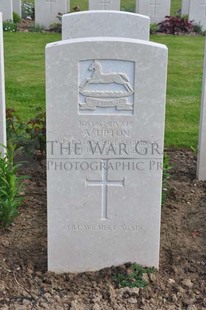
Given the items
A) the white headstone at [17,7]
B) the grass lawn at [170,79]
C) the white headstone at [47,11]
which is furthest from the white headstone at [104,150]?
the white headstone at [17,7]

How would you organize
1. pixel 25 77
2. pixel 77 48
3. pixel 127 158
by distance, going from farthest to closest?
pixel 25 77, pixel 127 158, pixel 77 48

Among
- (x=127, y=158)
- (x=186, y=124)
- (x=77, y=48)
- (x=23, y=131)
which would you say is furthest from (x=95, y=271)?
(x=186, y=124)

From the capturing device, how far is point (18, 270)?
12.8ft

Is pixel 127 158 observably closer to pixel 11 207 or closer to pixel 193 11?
pixel 11 207

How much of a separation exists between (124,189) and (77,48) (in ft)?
3.07

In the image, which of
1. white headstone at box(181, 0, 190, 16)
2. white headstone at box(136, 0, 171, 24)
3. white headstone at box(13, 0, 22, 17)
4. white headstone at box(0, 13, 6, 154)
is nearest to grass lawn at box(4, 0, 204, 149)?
white headstone at box(136, 0, 171, 24)

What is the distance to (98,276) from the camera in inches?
154

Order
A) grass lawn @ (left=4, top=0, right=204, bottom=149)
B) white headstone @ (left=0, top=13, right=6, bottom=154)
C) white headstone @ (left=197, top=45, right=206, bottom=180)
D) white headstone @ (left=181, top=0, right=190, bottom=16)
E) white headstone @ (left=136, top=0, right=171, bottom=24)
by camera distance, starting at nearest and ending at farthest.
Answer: white headstone @ (left=0, top=13, right=6, bottom=154) < white headstone @ (left=197, top=45, right=206, bottom=180) < grass lawn @ (left=4, top=0, right=204, bottom=149) < white headstone @ (left=136, top=0, right=171, bottom=24) < white headstone @ (left=181, top=0, right=190, bottom=16)

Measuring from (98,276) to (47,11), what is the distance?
35.6 ft

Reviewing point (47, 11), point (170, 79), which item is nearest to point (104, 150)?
point (170, 79)

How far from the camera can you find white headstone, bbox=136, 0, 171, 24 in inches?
551

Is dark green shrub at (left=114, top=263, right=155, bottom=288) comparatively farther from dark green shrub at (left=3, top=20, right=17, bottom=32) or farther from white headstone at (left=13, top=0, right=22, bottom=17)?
white headstone at (left=13, top=0, right=22, bottom=17)

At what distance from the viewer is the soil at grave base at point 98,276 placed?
365 centimetres

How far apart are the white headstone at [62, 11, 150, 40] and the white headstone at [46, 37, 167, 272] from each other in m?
1.56
